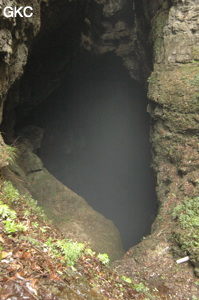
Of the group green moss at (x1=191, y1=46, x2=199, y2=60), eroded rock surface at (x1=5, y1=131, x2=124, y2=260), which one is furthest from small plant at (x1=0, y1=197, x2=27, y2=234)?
green moss at (x1=191, y1=46, x2=199, y2=60)

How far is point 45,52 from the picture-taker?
12219 mm

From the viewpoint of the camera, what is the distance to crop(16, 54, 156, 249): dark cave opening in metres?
17.5

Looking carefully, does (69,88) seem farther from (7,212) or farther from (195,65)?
(7,212)

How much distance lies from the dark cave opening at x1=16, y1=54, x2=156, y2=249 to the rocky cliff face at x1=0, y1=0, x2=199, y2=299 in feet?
6.39

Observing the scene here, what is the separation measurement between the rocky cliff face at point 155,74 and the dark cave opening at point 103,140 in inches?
76.7

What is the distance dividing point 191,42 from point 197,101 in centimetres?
367

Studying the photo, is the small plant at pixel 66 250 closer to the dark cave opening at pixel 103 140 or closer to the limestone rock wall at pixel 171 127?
the limestone rock wall at pixel 171 127

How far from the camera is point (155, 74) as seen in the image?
1184 cm

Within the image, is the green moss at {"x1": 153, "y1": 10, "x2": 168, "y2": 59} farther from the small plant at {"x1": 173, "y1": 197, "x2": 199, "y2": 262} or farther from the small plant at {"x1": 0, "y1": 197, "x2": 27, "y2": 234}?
the small plant at {"x1": 0, "y1": 197, "x2": 27, "y2": 234}

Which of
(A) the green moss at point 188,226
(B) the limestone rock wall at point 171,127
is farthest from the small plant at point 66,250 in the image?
(A) the green moss at point 188,226

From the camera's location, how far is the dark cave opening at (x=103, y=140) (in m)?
17.5

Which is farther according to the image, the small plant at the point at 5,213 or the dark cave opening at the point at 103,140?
the dark cave opening at the point at 103,140

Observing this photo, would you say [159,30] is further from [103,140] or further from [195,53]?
[103,140]

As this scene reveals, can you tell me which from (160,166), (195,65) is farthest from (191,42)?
(160,166)
